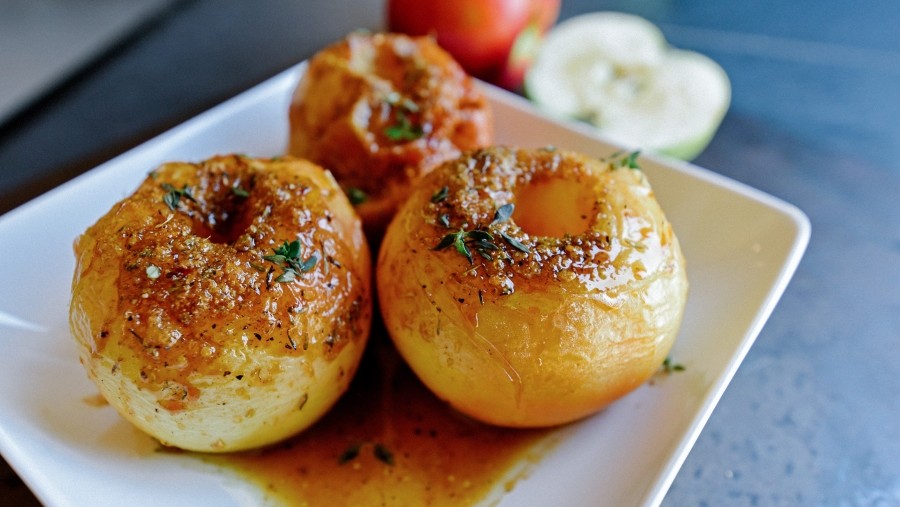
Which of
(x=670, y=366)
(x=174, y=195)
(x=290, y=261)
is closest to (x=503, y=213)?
(x=290, y=261)

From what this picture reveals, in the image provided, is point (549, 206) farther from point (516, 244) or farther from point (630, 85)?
point (630, 85)

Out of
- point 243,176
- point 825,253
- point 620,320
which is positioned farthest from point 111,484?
point 825,253

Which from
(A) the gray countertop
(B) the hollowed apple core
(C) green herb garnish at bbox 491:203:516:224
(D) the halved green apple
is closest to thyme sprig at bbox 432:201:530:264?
(C) green herb garnish at bbox 491:203:516:224

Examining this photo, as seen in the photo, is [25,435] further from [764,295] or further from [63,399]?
[764,295]

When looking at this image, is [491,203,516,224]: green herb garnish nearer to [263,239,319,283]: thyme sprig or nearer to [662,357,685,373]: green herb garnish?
[263,239,319,283]: thyme sprig

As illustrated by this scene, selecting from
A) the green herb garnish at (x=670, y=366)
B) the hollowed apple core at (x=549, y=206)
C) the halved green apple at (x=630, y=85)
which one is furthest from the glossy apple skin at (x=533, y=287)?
the halved green apple at (x=630, y=85)

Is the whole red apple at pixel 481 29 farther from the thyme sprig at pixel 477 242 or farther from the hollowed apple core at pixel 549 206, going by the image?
the thyme sprig at pixel 477 242
